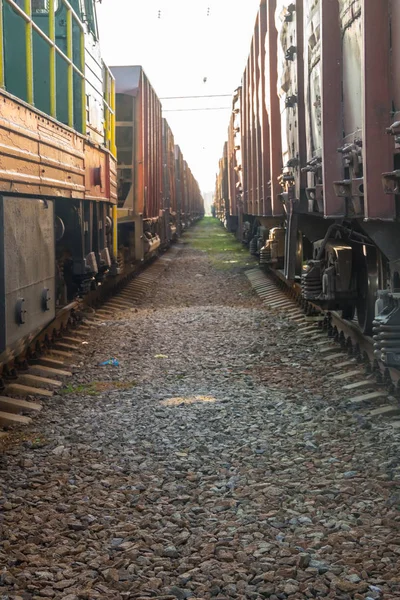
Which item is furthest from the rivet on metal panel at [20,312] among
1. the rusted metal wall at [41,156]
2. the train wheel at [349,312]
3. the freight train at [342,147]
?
the train wheel at [349,312]

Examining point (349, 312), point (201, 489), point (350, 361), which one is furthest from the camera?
point (349, 312)

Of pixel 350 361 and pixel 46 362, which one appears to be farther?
pixel 46 362

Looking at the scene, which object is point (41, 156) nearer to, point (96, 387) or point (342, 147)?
point (96, 387)

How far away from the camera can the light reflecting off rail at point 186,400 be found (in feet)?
18.6

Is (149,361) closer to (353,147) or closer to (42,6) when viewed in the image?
(353,147)

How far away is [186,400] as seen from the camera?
575 cm

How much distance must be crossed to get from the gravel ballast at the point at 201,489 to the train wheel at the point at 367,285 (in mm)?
526

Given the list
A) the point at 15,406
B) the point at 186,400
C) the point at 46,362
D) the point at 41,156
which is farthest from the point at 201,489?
the point at 46,362

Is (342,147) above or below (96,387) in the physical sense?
above

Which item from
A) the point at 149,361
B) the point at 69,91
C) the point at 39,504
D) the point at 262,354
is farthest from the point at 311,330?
the point at 39,504

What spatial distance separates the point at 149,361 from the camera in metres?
7.37

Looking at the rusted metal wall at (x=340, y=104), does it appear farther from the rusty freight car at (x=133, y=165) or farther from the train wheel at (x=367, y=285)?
the rusty freight car at (x=133, y=165)

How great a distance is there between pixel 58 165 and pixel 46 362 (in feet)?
5.74

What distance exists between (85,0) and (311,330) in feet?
14.7
